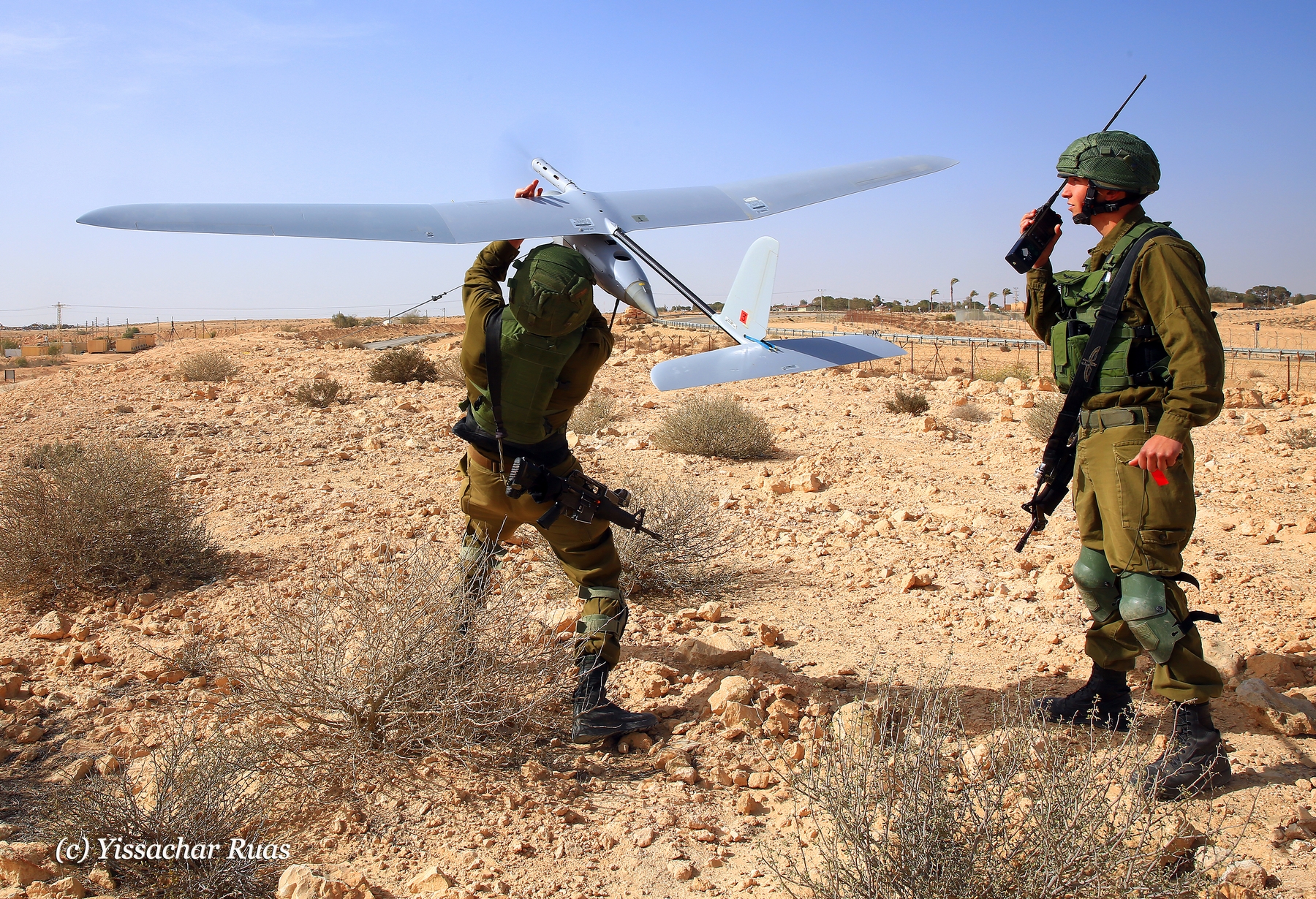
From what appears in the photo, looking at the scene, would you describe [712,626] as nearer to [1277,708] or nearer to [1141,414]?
[1141,414]

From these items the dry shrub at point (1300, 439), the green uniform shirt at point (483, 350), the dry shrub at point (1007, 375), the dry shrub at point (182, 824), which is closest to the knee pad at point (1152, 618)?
the green uniform shirt at point (483, 350)

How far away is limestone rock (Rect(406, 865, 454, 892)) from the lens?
2410mm

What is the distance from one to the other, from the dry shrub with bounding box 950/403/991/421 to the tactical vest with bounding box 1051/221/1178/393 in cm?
840

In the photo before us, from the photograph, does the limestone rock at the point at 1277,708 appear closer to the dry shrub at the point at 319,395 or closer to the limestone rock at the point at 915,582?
the limestone rock at the point at 915,582

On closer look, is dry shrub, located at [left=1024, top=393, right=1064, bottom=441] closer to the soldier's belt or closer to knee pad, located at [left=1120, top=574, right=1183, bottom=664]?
the soldier's belt

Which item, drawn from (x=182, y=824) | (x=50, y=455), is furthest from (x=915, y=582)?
(x=50, y=455)

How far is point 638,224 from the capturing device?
521 centimetres

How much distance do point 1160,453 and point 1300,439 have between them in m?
7.69

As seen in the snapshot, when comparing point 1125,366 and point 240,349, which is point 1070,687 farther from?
point 240,349

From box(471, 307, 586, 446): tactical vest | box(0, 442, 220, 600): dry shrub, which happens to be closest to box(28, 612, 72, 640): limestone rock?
box(0, 442, 220, 600): dry shrub

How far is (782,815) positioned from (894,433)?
26.5ft

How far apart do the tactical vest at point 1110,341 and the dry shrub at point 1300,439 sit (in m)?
7.24

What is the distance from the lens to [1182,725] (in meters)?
2.94

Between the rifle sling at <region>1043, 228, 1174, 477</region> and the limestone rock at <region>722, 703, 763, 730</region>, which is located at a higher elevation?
the rifle sling at <region>1043, 228, 1174, 477</region>
